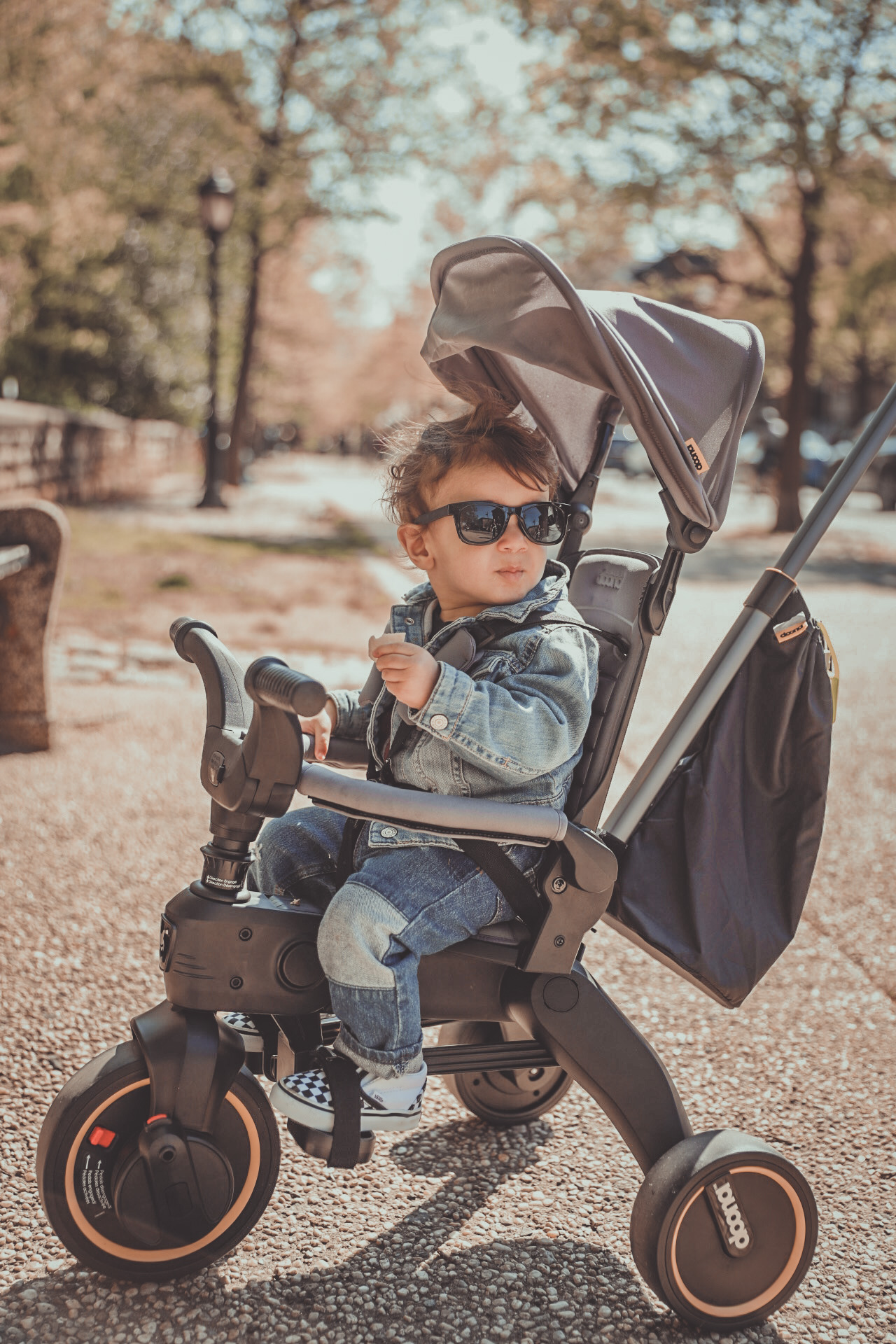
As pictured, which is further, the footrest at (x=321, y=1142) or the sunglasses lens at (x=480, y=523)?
the sunglasses lens at (x=480, y=523)

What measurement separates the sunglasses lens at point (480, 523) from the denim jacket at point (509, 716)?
136mm

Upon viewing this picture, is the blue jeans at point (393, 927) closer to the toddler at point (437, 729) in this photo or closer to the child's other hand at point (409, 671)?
the toddler at point (437, 729)

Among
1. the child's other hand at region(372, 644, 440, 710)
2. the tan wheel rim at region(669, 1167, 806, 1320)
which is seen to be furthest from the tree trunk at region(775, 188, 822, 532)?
the child's other hand at region(372, 644, 440, 710)

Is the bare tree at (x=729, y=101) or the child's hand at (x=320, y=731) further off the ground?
the bare tree at (x=729, y=101)

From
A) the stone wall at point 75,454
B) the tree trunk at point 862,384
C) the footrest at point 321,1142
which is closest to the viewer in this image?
the footrest at point 321,1142

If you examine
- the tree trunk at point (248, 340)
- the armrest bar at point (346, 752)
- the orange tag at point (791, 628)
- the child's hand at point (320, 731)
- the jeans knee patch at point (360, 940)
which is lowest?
the jeans knee patch at point (360, 940)

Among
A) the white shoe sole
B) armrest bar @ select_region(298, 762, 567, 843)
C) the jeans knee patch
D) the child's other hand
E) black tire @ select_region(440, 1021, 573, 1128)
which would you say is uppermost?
the child's other hand

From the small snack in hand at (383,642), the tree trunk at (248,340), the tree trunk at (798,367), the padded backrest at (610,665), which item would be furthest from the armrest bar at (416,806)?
the tree trunk at (248,340)

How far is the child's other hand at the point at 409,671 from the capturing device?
1.86 meters

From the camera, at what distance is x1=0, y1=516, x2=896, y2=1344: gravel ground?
1.97 metres

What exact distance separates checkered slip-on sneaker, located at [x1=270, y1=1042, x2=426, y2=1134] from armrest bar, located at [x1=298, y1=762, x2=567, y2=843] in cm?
47

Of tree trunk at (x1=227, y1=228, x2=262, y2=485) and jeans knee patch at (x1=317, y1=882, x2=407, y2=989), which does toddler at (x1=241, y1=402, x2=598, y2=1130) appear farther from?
tree trunk at (x1=227, y1=228, x2=262, y2=485)

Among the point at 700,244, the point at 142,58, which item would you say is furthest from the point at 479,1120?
the point at 142,58

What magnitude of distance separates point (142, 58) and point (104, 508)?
8428 mm
